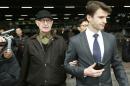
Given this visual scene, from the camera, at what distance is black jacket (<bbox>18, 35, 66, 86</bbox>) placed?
3.81 meters

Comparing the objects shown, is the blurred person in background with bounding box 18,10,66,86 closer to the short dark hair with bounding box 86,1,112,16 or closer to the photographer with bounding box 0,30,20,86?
the photographer with bounding box 0,30,20,86

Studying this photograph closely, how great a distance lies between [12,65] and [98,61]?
3.73ft

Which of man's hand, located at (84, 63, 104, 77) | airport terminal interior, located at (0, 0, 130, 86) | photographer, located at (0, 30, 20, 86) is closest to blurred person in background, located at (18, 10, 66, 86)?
photographer, located at (0, 30, 20, 86)

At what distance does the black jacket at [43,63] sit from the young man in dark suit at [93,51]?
0.48 m

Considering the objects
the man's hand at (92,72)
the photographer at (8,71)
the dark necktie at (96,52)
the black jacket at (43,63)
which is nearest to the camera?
the man's hand at (92,72)

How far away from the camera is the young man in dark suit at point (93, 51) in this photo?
3295mm

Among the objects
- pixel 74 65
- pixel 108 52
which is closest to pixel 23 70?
pixel 74 65

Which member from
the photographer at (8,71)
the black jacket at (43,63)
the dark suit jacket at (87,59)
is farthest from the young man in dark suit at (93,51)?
the photographer at (8,71)

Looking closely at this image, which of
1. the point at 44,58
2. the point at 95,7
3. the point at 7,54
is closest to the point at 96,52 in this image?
the point at 95,7

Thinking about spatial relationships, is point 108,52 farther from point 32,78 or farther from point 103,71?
point 32,78

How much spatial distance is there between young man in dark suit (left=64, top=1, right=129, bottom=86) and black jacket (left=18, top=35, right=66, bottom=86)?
484 mm

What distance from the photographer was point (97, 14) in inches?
131

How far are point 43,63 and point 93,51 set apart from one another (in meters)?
0.73

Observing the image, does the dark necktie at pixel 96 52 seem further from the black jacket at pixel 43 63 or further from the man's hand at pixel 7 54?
the man's hand at pixel 7 54
